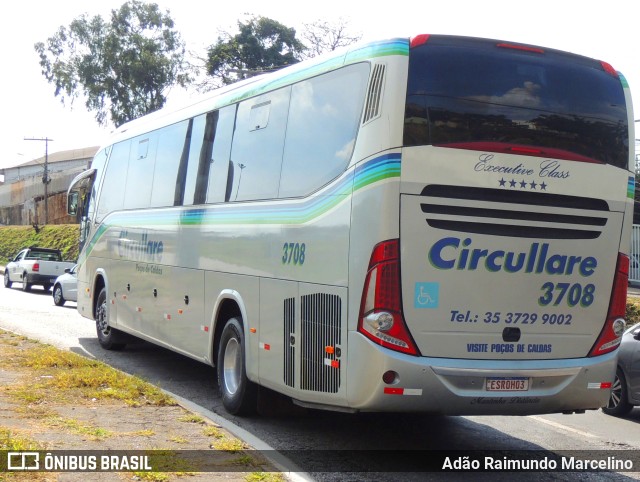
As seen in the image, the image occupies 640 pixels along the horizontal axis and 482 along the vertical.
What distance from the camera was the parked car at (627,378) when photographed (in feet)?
34.8

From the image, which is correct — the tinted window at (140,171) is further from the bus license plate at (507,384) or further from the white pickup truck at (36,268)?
the white pickup truck at (36,268)

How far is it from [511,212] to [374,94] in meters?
1.53

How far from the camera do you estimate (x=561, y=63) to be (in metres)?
7.87

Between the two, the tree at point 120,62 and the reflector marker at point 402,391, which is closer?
the reflector marker at point 402,391

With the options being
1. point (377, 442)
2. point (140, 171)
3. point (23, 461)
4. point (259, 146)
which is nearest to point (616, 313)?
point (377, 442)

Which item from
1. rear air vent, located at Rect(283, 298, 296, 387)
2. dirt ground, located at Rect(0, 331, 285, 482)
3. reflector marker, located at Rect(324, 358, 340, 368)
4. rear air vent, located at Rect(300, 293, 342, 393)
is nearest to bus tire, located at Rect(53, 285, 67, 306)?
dirt ground, located at Rect(0, 331, 285, 482)

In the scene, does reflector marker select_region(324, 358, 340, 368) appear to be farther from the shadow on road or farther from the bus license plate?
the bus license plate

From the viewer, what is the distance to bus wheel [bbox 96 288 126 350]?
597 inches

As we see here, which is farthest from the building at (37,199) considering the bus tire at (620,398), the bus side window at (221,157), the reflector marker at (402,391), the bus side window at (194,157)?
the reflector marker at (402,391)

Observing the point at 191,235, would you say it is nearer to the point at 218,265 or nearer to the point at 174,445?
the point at 218,265

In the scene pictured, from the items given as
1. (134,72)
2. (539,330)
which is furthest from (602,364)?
(134,72)

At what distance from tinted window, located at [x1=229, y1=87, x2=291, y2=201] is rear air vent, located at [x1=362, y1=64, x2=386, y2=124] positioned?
1.71m

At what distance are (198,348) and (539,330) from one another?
15.5 ft

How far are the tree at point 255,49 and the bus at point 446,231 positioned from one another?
166 ft
